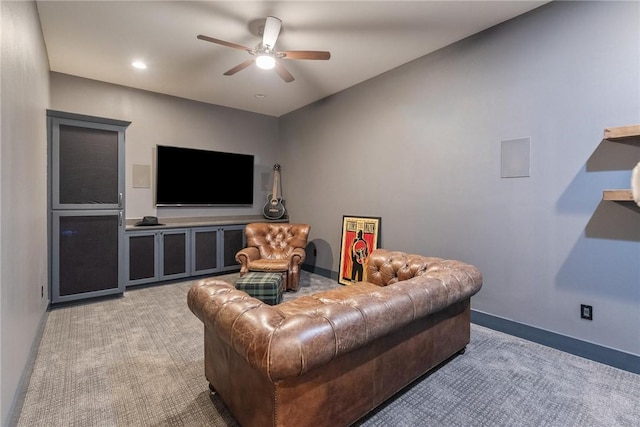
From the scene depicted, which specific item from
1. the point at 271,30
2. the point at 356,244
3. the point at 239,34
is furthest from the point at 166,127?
the point at 356,244

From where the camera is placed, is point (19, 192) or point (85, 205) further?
point (85, 205)

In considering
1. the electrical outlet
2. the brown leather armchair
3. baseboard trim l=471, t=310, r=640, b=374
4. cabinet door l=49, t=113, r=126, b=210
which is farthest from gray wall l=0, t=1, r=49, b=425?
the electrical outlet

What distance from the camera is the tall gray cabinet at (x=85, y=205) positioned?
3292 millimetres

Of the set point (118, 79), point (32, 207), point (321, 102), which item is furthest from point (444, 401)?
point (118, 79)

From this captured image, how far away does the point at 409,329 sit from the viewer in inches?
73.3

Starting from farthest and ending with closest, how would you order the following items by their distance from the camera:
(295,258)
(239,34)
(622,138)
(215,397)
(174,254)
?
(174,254) → (295,258) → (239,34) → (622,138) → (215,397)

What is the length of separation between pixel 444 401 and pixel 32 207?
11.1ft

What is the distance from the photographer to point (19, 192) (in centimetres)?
198

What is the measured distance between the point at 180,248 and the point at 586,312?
4.76 metres

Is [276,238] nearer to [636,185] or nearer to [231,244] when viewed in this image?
[231,244]

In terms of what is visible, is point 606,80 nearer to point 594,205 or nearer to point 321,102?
point 594,205

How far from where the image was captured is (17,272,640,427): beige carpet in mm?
1720

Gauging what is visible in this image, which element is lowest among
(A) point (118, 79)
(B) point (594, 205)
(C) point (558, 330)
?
(C) point (558, 330)

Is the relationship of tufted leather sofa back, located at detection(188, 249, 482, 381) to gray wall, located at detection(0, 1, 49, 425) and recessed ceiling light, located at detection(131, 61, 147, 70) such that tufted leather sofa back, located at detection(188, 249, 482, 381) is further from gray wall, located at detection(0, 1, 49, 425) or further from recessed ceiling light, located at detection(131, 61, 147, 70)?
recessed ceiling light, located at detection(131, 61, 147, 70)
